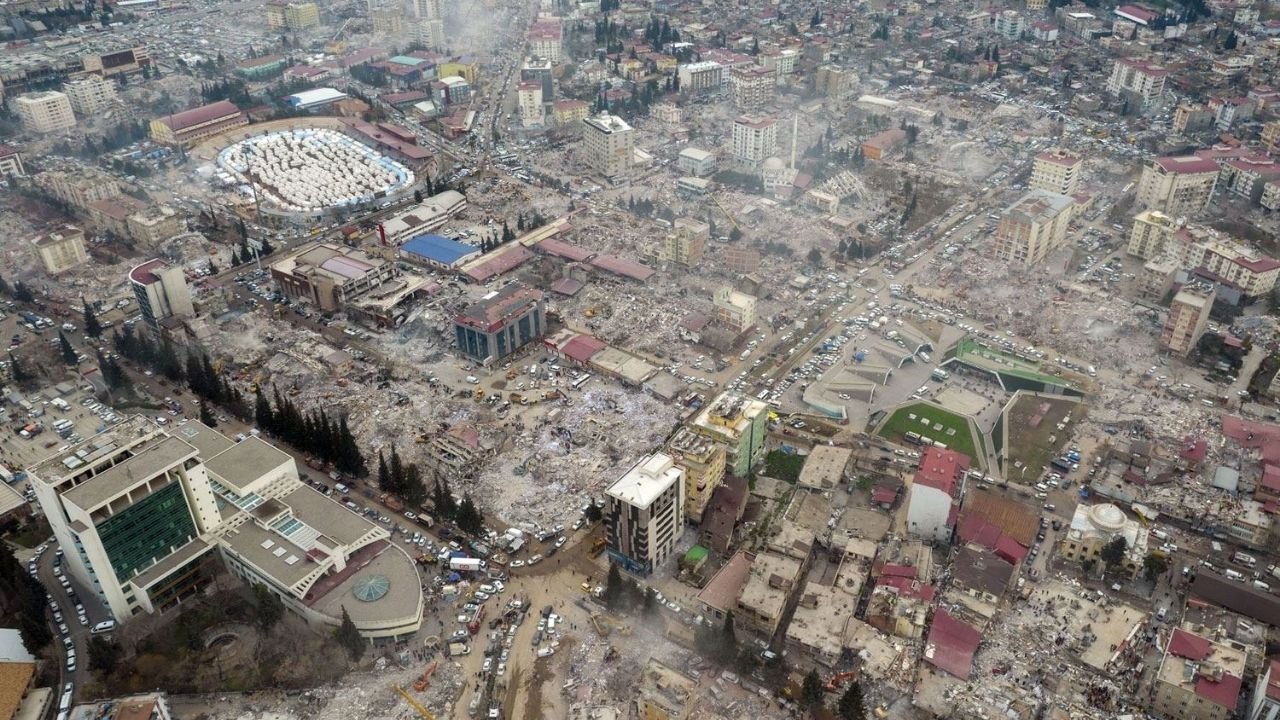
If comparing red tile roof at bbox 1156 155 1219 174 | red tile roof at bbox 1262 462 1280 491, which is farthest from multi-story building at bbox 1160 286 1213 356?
red tile roof at bbox 1156 155 1219 174

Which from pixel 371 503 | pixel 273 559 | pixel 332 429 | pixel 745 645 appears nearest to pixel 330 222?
pixel 332 429

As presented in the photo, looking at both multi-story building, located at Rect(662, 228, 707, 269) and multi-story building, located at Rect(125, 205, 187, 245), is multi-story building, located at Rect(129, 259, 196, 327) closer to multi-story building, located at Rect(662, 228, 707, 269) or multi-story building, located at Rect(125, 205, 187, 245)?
multi-story building, located at Rect(125, 205, 187, 245)

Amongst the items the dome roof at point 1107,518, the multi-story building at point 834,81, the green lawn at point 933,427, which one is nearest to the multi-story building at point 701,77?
the multi-story building at point 834,81

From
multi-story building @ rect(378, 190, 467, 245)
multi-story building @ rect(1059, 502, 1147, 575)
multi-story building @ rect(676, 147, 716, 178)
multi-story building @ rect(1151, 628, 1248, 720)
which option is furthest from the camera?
multi-story building @ rect(676, 147, 716, 178)

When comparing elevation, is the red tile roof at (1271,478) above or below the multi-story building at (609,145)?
below

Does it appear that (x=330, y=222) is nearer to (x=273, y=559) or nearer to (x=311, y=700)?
(x=273, y=559)

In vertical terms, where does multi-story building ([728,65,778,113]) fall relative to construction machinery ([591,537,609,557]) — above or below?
above

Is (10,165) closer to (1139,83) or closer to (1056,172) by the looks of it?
(1056,172)

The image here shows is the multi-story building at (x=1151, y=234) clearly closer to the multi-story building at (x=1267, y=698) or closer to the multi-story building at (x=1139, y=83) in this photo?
the multi-story building at (x=1139, y=83)
